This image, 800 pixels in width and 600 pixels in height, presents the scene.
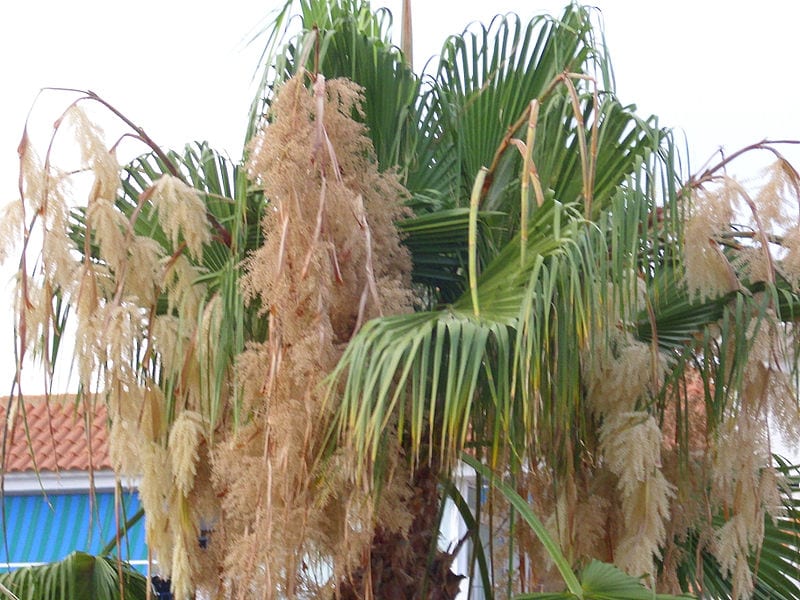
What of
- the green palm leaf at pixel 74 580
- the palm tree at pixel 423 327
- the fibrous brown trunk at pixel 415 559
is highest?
the palm tree at pixel 423 327

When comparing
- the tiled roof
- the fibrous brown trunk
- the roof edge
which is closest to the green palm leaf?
the fibrous brown trunk

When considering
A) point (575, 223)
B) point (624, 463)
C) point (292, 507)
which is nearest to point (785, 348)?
point (624, 463)

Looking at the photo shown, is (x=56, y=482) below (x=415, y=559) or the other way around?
below

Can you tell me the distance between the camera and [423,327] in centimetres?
358

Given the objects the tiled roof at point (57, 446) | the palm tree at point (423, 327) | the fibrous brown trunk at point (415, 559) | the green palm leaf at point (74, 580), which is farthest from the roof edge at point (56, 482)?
the fibrous brown trunk at point (415, 559)

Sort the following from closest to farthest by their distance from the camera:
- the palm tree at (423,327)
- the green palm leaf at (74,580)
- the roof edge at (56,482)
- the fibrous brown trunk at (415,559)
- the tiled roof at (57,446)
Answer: the palm tree at (423,327) < the fibrous brown trunk at (415,559) < the green palm leaf at (74,580) < the roof edge at (56,482) < the tiled roof at (57,446)

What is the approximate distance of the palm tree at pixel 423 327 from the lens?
11.9 ft

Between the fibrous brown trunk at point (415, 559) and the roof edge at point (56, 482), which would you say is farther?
the roof edge at point (56, 482)

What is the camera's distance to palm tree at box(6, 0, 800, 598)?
11.9 feet

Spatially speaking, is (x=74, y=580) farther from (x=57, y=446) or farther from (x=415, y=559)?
(x=57, y=446)

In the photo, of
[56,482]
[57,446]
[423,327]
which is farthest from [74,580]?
[57,446]

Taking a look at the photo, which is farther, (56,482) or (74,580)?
(56,482)

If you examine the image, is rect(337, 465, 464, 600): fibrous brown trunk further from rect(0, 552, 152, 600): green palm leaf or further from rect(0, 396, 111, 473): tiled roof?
rect(0, 396, 111, 473): tiled roof

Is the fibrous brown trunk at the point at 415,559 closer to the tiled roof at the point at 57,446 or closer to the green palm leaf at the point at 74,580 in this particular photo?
the green palm leaf at the point at 74,580
